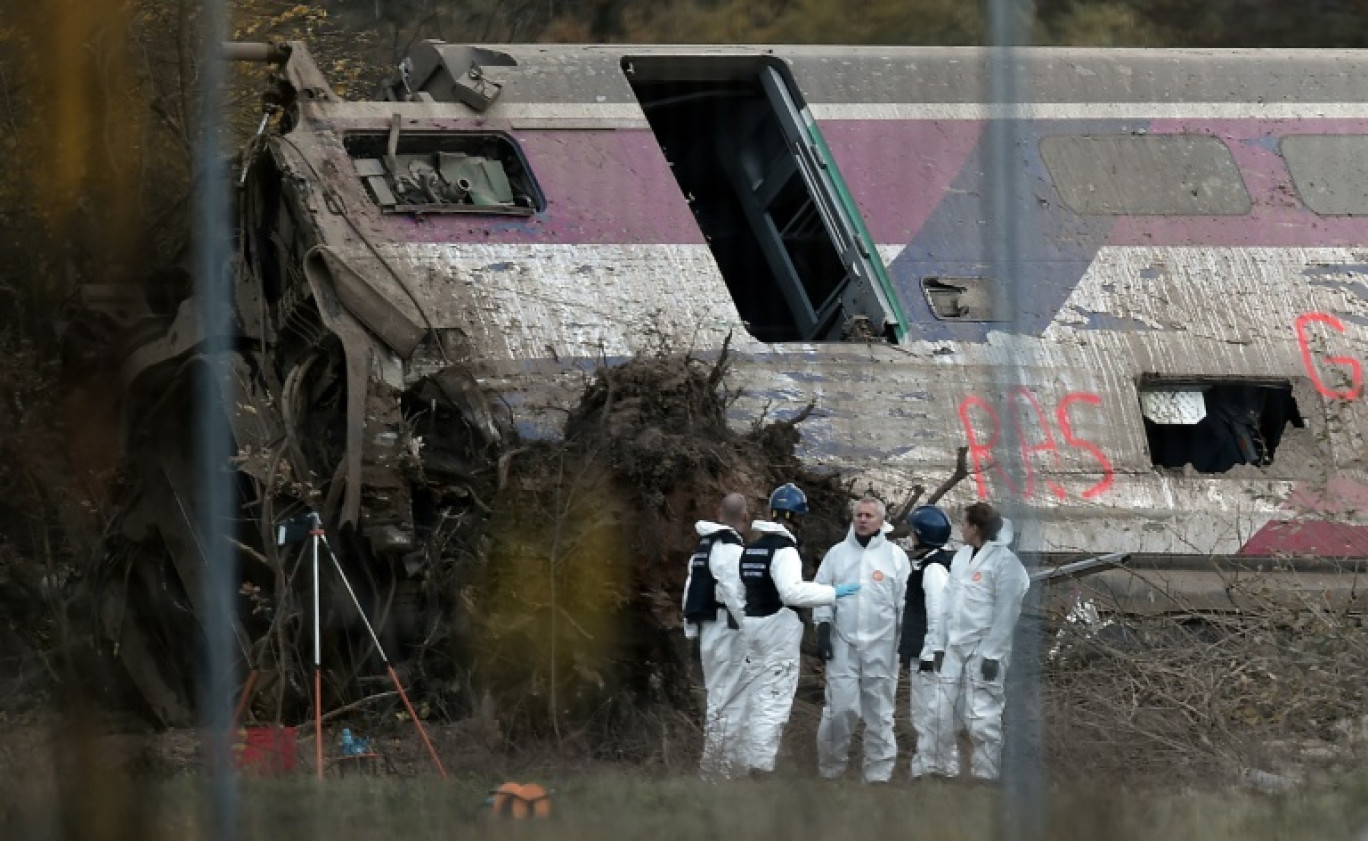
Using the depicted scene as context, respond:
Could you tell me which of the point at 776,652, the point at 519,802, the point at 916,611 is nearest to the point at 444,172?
the point at 776,652

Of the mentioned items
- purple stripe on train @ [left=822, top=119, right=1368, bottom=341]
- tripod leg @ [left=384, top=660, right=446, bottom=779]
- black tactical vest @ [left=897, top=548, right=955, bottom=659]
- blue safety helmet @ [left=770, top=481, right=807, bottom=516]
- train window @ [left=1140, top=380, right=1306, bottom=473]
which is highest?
purple stripe on train @ [left=822, top=119, right=1368, bottom=341]

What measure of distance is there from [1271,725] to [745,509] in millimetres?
2645

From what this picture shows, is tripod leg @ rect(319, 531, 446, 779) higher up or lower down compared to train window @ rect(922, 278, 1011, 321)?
lower down

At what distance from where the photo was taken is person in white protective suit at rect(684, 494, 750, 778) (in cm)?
1137

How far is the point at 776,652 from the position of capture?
11320 millimetres

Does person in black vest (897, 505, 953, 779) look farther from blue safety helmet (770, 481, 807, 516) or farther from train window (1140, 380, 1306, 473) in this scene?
train window (1140, 380, 1306, 473)

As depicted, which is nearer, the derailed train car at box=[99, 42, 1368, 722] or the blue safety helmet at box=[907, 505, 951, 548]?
the blue safety helmet at box=[907, 505, 951, 548]

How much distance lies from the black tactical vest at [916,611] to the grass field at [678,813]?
2.37 m

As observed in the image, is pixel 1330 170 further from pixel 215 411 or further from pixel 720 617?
pixel 215 411

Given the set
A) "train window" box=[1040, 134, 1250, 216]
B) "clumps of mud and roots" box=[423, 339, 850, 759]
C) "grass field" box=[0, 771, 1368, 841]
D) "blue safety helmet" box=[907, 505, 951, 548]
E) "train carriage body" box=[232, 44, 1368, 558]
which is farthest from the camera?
"train window" box=[1040, 134, 1250, 216]

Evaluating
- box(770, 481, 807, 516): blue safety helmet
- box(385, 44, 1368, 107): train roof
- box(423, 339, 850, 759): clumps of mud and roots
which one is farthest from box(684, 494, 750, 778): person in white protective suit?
box(385, 44, 1368, 107): train roof

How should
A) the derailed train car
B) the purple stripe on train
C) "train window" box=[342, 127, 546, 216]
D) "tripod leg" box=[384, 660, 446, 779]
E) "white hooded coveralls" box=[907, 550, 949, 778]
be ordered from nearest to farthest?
"tripod leg" box=[384, 660, 446, 779], "white hooded coveralls" box=[907, 550, 949, 778], the derailed train car, "train window" box=[342, 127, 546, 216], the purple stripe on train

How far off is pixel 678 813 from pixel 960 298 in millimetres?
6175

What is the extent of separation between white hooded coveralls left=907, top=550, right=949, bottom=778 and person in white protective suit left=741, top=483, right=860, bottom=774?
0.36m
